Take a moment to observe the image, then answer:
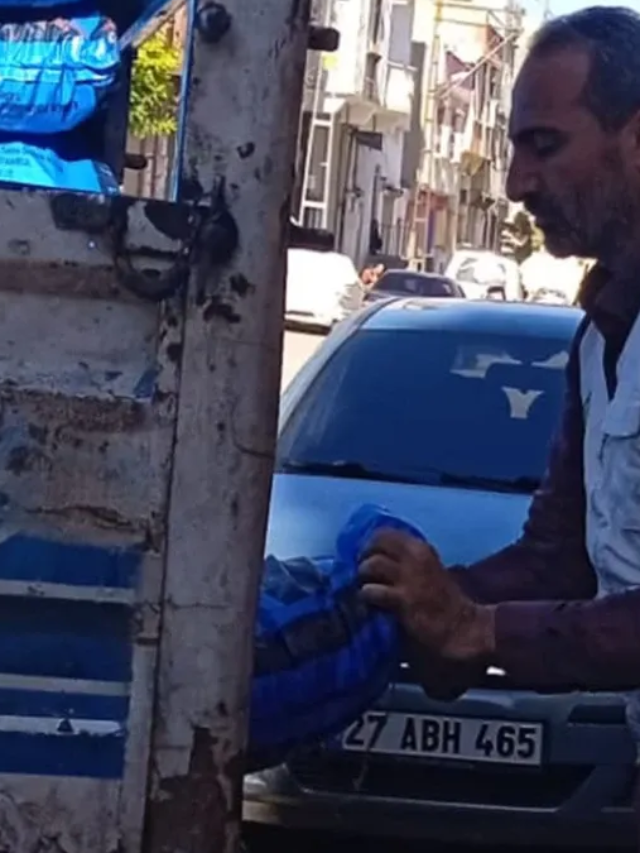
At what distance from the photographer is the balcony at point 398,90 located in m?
57.7

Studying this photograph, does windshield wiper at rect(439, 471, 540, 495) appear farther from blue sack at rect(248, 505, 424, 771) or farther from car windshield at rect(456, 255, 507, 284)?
car windshield at rect(456, 255, 507, 284)

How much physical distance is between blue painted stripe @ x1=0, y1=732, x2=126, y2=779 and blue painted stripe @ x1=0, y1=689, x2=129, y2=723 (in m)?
0.02

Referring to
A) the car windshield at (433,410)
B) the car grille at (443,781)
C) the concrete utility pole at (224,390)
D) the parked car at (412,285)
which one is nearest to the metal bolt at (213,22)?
the concrete utility pole at (224,390)

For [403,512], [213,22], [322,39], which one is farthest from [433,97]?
[213,22]

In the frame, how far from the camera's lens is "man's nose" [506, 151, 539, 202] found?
8.84 feet

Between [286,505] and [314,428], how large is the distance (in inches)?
27.8

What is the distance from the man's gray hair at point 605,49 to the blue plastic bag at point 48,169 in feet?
1.89

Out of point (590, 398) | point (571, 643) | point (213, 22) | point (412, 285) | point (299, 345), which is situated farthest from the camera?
point (412, 285)

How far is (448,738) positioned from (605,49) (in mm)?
3158

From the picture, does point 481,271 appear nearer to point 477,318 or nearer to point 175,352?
point 477,318

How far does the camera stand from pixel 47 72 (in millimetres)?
2492

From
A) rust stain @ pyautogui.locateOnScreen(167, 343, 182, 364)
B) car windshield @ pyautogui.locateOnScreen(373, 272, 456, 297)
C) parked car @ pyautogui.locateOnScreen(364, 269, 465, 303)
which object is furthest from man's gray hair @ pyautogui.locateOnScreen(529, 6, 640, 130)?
car windshield @ pyautogui.locateOnScreen(373, 272, 456, 297)

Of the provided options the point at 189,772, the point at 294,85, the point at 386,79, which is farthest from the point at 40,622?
the point at 386,79

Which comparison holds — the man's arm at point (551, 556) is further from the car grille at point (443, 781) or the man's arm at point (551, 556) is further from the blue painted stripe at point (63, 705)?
the car grille at point (443, 781)
